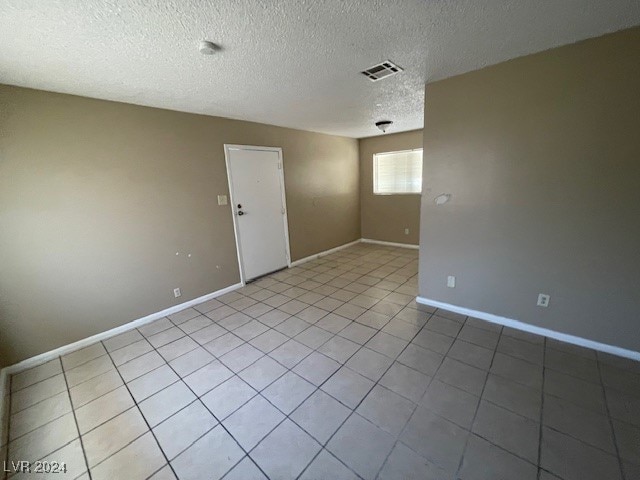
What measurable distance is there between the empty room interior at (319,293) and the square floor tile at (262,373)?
2 cm

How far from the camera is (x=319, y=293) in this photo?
329cm

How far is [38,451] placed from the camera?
56.2 inches

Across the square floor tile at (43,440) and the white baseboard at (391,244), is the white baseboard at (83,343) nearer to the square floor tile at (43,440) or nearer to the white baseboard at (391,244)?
the square floor tile at (43,440)

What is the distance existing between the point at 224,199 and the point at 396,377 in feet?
9.35

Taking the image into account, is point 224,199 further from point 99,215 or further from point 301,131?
point 301,131

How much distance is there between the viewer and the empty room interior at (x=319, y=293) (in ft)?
4.43

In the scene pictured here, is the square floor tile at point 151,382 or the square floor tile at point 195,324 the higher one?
the square floor tile at point 195,324

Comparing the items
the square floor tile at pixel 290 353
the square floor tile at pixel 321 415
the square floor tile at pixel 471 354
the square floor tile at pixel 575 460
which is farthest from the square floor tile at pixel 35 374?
the square floor tile at pixel 575 460

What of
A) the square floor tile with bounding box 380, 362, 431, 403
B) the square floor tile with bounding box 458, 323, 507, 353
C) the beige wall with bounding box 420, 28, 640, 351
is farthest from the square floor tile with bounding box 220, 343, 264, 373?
the beige wall with bounding box 420, 28, 640, 351

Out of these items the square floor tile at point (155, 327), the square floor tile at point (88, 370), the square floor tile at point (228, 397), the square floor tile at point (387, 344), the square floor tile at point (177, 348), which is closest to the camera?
the square floor tile at point (228, 397)

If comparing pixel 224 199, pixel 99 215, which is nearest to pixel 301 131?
pixel 224 199

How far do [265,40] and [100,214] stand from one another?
2.20 meters

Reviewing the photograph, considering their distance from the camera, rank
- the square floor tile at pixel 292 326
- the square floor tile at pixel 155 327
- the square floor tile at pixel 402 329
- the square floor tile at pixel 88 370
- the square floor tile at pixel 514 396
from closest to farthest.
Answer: the square floor tile at pixel 514 396 < the square floor tile at pixel 88 370 < the square floor tile at pixel 402 329 < the square floor tile at pixel 292 326 < the square floor tile at pixel 155 327

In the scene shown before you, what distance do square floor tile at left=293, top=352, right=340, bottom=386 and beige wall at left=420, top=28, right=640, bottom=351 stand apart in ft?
5.17
